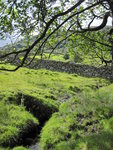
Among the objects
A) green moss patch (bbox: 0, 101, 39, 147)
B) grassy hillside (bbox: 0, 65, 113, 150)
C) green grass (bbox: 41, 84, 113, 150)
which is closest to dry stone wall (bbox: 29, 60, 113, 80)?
grassy hillside (bbox: 0, 65, 113, 150)

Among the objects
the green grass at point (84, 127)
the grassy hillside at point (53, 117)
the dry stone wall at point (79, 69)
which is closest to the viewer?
the green grass at point (84, 127)

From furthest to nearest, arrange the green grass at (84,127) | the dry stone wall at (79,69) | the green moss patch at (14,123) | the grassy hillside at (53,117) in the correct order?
the dry stone wall at (79,69)
the green moss patch at (14,123)
the grassy hillside at (53,117)
the green grass at (84,127)

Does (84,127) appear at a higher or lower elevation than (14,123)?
higher

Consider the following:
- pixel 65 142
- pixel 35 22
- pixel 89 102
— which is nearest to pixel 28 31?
pixel 35 22

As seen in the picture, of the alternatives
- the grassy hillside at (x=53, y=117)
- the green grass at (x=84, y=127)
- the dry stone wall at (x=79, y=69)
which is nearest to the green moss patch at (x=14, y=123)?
the grassy hillside at (x=53, y=117)

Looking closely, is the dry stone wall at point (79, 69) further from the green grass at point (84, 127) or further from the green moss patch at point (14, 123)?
A: the green grass at point (84, 127)

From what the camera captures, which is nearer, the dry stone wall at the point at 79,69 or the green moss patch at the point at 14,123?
the green moss patch at the point at 14,123

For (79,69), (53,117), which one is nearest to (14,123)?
(53,117)

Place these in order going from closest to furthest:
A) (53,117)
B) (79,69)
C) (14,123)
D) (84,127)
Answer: (84,127)
(14,123)
(53,117)
(79,69)

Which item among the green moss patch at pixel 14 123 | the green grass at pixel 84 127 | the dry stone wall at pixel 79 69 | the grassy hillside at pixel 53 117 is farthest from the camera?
the dry stone wall at pixel 79 69

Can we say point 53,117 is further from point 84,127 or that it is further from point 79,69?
point 79,69

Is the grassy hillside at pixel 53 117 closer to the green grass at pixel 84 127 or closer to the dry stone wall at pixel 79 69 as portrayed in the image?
the green grass at pixel 84 127

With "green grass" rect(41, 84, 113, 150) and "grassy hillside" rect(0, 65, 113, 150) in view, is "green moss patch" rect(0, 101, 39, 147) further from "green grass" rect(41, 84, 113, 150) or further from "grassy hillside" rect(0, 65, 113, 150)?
"green grass" rect(41, 84, 113, 150)

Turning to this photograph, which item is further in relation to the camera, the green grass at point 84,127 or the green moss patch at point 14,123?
the green moss patch at point 14,123
